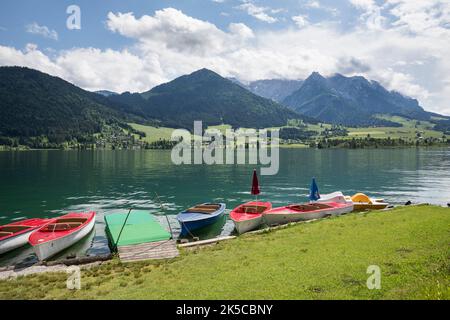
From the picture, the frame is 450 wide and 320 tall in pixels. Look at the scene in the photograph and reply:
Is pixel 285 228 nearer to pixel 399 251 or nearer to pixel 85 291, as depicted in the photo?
pixel 399 251

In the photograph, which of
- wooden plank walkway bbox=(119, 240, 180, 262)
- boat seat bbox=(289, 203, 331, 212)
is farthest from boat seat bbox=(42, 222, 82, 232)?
boat seat bbox=(289, 203, 331, 212)

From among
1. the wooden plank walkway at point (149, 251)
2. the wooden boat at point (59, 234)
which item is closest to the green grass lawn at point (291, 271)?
the wooden plank walkway at point (149, 251)

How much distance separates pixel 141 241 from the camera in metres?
32.0

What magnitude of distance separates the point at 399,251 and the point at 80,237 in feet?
106

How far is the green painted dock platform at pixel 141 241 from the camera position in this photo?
27547 millimetres

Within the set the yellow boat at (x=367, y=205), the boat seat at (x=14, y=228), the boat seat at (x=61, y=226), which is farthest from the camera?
the yellow boat at (x=367, y=205)

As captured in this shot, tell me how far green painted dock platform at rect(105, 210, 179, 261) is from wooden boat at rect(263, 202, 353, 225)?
13.3 metres

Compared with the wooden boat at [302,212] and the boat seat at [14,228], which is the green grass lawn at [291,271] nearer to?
the wooden boat at [302,212]

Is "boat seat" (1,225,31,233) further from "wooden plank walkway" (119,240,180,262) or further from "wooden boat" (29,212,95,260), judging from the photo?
"wooden plank walkway" (119,240,180,262)

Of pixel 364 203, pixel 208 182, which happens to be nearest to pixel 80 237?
pixel 364 203

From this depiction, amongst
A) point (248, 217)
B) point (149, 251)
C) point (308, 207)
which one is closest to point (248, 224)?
point (248, 217)

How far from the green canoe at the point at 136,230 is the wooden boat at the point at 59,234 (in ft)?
9.71

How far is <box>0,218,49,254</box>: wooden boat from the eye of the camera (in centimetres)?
3316
